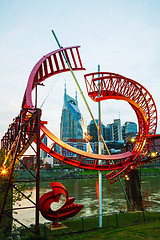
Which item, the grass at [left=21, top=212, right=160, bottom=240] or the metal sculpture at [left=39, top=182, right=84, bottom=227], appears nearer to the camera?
the grass at [left=21, top=212, right=160, bottom=240]

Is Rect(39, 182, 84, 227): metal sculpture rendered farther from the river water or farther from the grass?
the river water

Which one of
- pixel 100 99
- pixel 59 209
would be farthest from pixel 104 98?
pixel 59 209

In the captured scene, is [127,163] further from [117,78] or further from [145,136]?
[117,78]

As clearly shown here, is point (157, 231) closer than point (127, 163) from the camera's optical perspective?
Yes

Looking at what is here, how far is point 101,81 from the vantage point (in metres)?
19.7

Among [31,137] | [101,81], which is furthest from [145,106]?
[31,137]

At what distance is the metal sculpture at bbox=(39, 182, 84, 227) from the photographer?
639 inches

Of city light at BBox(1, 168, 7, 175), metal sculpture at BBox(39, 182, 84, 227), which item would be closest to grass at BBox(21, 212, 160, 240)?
metal sculpture at BBox(39, 182, 84, 227)

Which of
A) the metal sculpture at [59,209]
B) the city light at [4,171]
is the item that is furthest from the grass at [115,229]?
the city light at [4,171]

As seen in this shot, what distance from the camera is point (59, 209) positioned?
1733 centimetres

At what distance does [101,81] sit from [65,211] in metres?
11.5

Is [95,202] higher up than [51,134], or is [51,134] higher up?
[51,134]

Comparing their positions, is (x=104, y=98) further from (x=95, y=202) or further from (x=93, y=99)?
(x=95, y=202)

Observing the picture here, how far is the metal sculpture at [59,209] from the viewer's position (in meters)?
16.2
